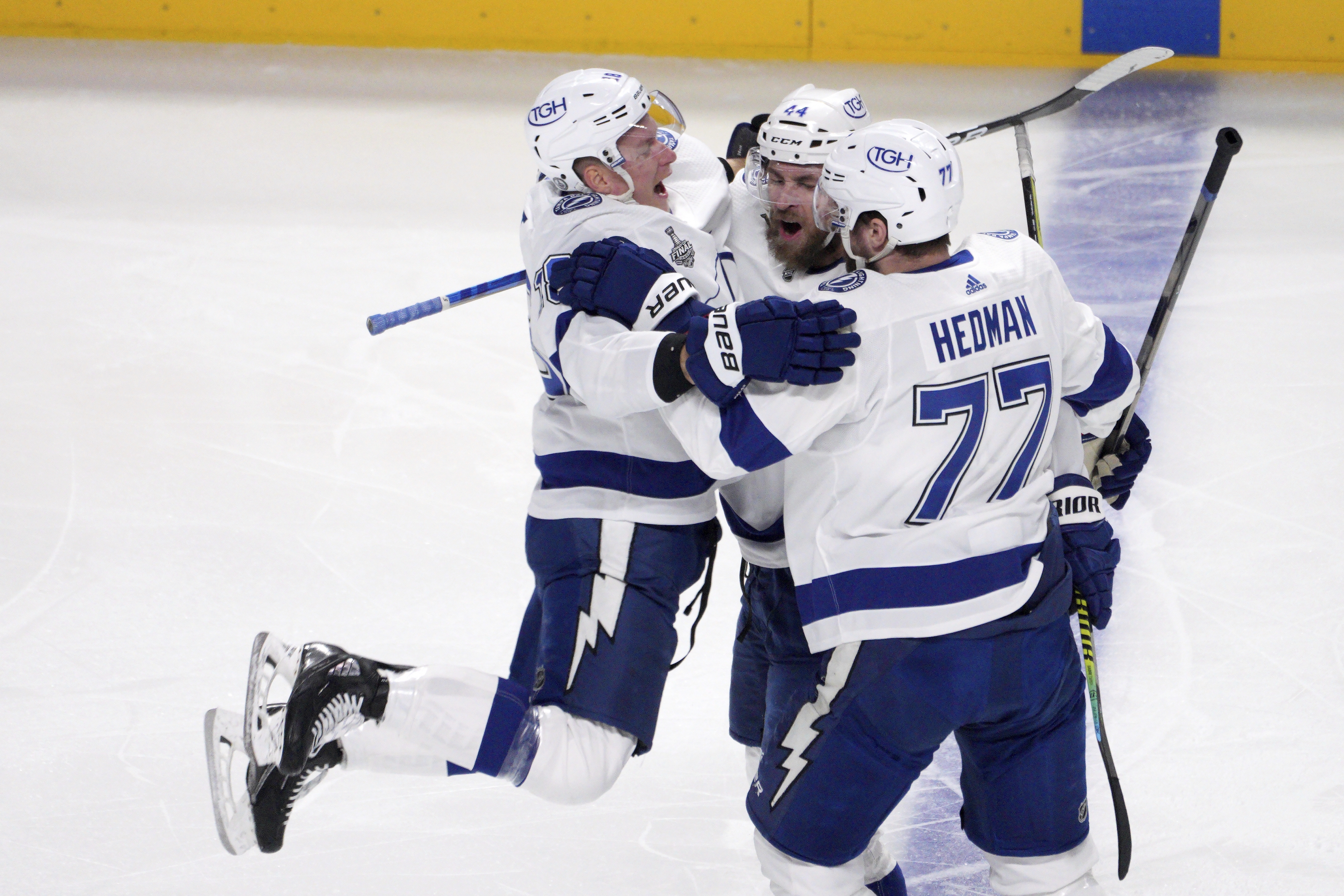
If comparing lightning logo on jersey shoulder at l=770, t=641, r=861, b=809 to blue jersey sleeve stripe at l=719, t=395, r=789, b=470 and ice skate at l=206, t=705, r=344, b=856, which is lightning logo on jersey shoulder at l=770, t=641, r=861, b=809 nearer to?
blue jersey sleeve stripe at l=719, t=395, r=789, b=470

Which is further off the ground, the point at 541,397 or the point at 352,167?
the point at 541,397

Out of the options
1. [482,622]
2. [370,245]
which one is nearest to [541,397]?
[482,622]

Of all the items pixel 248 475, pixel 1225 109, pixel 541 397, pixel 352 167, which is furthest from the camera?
pixel 1225 109

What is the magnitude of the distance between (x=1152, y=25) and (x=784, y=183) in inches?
267

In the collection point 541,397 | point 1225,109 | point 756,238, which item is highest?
point 756,238

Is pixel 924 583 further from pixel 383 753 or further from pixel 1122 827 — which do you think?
pixel 383 753

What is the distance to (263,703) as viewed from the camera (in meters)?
2.59

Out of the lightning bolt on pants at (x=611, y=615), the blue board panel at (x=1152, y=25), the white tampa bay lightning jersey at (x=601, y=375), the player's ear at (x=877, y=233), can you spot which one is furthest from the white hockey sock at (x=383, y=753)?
the blue board panel at (x=1152, y=25)

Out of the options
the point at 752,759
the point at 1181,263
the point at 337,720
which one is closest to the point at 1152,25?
the point at 1181,263

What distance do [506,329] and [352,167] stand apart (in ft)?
7.27

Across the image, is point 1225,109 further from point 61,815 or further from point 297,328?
point 61,815

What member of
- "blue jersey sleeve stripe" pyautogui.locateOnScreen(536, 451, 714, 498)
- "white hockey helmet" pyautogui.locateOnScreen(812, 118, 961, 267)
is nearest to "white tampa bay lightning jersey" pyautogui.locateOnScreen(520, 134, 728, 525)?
"blue jersey sleeve stripe" pyautogui.locateOnScreen(536, 451, 714, 498)

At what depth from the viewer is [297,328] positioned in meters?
5.87

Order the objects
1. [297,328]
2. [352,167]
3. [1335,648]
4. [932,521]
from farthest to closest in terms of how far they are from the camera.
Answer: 1. [352,167]
2. [297,328]
3. [1335,648]
4. [932,521]
